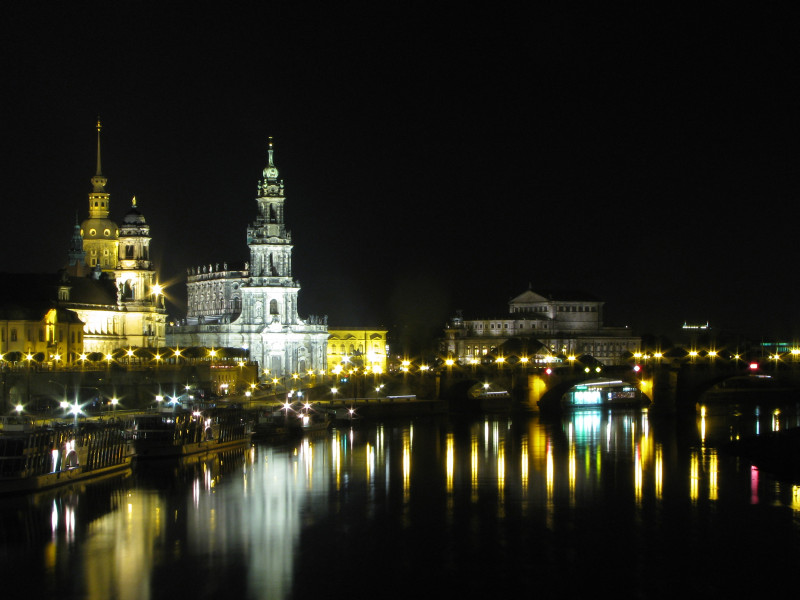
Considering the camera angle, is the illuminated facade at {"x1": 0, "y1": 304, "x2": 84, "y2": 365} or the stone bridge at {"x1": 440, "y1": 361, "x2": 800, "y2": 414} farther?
the stone bridge at {"x1": 440, "y1": 361, "x2": 800, "y2": 414}

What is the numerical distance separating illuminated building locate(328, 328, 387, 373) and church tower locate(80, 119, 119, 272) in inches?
1250

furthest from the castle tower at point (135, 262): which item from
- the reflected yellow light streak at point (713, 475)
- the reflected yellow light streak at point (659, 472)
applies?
the reflected yellow light streak at point (713, 475)

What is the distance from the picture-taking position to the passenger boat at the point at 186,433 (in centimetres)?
6444

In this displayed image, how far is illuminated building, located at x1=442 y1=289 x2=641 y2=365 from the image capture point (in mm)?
186000

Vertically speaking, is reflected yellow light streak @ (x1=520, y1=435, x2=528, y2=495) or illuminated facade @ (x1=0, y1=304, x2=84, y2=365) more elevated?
illuminated facade @ (x1=0, y1=304, x2=84, y2=365)

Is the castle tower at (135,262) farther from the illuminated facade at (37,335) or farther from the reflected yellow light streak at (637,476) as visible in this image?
the reflected yellow light streak at (637,476)

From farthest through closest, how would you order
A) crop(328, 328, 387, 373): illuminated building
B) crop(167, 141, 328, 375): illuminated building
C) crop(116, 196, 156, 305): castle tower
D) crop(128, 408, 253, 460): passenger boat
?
crop(328, 328, 387, 373): illuminated building < crop(167, 141, 328, 375): illuminated building < crop(116, 196, 156, 305): castle tower < crop(128, 408, 253, 460): passenger boat

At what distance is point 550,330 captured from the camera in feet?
629

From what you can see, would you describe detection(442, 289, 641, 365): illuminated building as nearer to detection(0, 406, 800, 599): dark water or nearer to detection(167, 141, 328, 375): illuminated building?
detection(167, 141, 328, 375): illuminated building

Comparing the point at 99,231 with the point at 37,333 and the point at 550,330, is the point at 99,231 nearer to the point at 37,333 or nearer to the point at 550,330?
the point at 37,333

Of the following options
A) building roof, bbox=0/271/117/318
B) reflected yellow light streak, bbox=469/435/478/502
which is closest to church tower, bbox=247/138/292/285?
building roof, bbox=0/271/117/318

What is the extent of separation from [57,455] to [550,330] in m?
145

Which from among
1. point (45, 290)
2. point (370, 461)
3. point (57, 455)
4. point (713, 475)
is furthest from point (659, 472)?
point (45, 290)

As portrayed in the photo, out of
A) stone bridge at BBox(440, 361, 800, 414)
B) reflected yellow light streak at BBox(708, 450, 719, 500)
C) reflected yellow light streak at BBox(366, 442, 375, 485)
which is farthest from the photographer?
stone bridge at BBox(440, 361, 800, 414)
